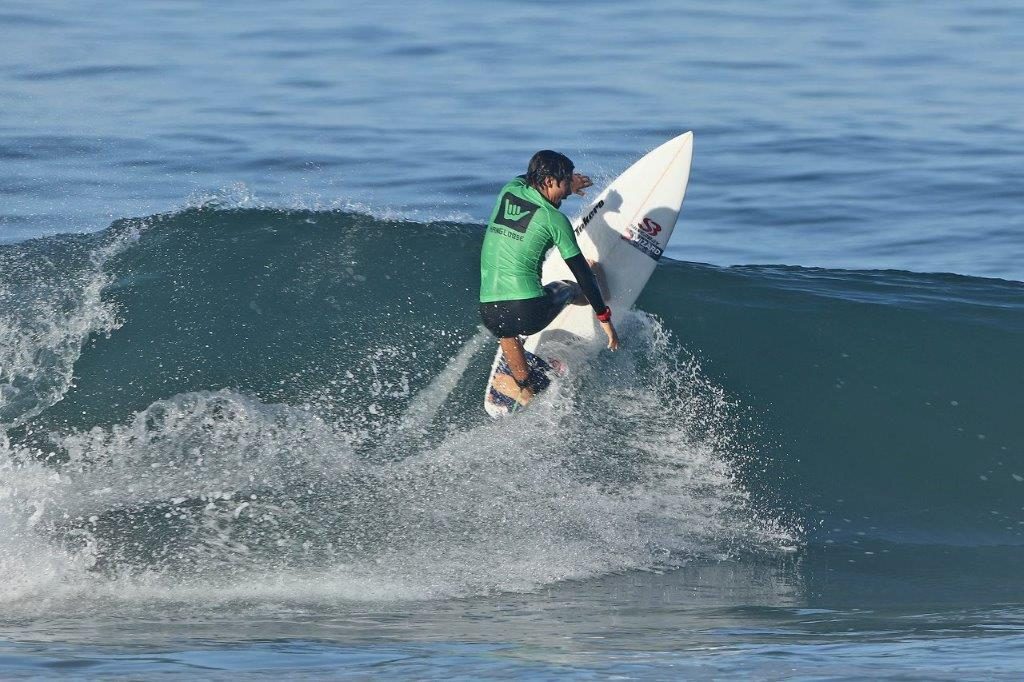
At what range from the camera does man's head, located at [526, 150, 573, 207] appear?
8031mm

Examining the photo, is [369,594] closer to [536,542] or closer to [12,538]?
[536,542]

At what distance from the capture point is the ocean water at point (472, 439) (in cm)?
675

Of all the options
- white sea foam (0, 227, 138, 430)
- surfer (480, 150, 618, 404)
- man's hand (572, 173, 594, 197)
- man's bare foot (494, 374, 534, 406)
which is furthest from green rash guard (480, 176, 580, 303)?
white sea foam (0, 227, 138, 430)

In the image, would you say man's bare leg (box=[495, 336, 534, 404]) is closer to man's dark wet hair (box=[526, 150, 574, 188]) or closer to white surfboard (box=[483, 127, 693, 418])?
white surfboard (box=[483, 127, 693, 418])

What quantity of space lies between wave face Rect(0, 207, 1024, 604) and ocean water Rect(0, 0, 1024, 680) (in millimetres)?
25

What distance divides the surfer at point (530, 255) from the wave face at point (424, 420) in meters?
0.80

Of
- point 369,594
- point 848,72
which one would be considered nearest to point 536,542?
point 369,594


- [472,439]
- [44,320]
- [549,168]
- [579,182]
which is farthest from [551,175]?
[44,320]

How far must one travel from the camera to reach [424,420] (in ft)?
30.2

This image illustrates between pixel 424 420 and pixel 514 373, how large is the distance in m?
0.86

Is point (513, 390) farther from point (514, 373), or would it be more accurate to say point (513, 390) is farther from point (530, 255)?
point (530, 255)

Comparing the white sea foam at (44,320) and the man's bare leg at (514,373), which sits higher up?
the white sea foam at (44,320)

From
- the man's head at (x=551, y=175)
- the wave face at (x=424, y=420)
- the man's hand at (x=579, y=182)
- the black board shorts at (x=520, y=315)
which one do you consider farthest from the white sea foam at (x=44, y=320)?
the man's hand at (x=579, y=182)

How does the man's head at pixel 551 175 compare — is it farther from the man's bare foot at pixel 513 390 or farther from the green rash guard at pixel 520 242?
the man's bare foot at pixel 513 390
